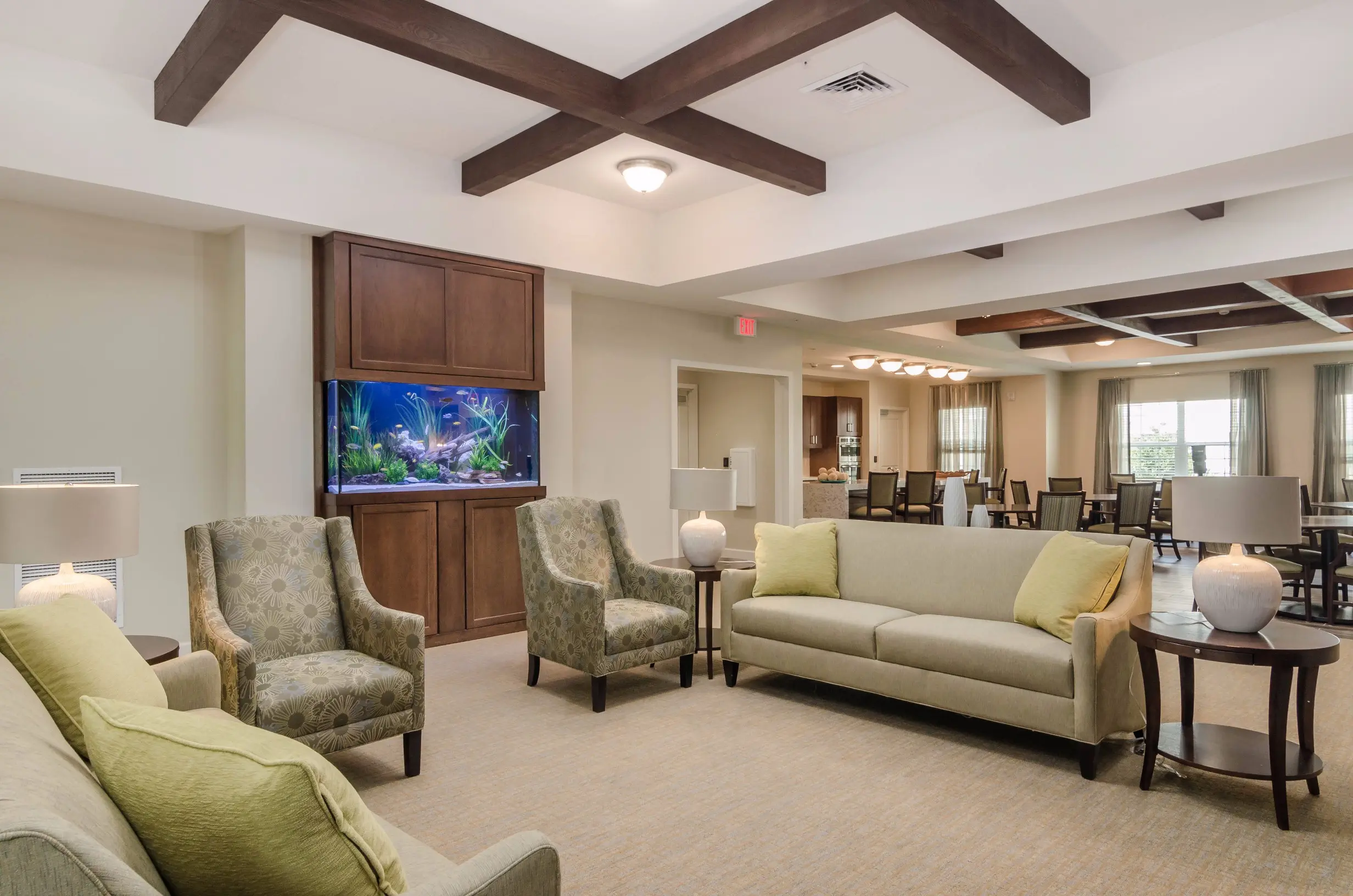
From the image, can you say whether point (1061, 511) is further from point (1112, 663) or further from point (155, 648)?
point (155, 648)

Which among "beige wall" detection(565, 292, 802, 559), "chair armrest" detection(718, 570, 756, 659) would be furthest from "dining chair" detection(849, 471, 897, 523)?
"chair armrest" detection(718, 570, 756, 659)

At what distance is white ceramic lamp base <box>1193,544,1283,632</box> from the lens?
2.91 meters

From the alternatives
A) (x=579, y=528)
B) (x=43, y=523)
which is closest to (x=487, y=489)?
(x=579, y=528)

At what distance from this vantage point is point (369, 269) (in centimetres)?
499

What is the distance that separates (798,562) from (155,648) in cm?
285

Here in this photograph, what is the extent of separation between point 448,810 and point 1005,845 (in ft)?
5.88

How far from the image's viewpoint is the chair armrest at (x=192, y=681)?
92.7 inches

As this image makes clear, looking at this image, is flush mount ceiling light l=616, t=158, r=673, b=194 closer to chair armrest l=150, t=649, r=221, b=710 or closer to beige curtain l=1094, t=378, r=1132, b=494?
chair armrest l=150, t=649, r=221, b=710

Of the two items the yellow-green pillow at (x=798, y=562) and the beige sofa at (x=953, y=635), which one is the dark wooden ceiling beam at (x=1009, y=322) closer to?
the yellow-green pillow at (x=798, y=562)

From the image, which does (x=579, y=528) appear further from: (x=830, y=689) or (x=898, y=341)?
(x=898, y=341)

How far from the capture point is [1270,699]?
2918 millimetres

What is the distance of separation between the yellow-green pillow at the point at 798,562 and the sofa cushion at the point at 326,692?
1965 mm

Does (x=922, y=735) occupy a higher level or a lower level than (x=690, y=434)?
lower

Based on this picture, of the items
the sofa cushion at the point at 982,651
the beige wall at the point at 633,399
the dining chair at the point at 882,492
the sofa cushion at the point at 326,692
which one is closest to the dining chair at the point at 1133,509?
the dining chair at the point at 882,492
